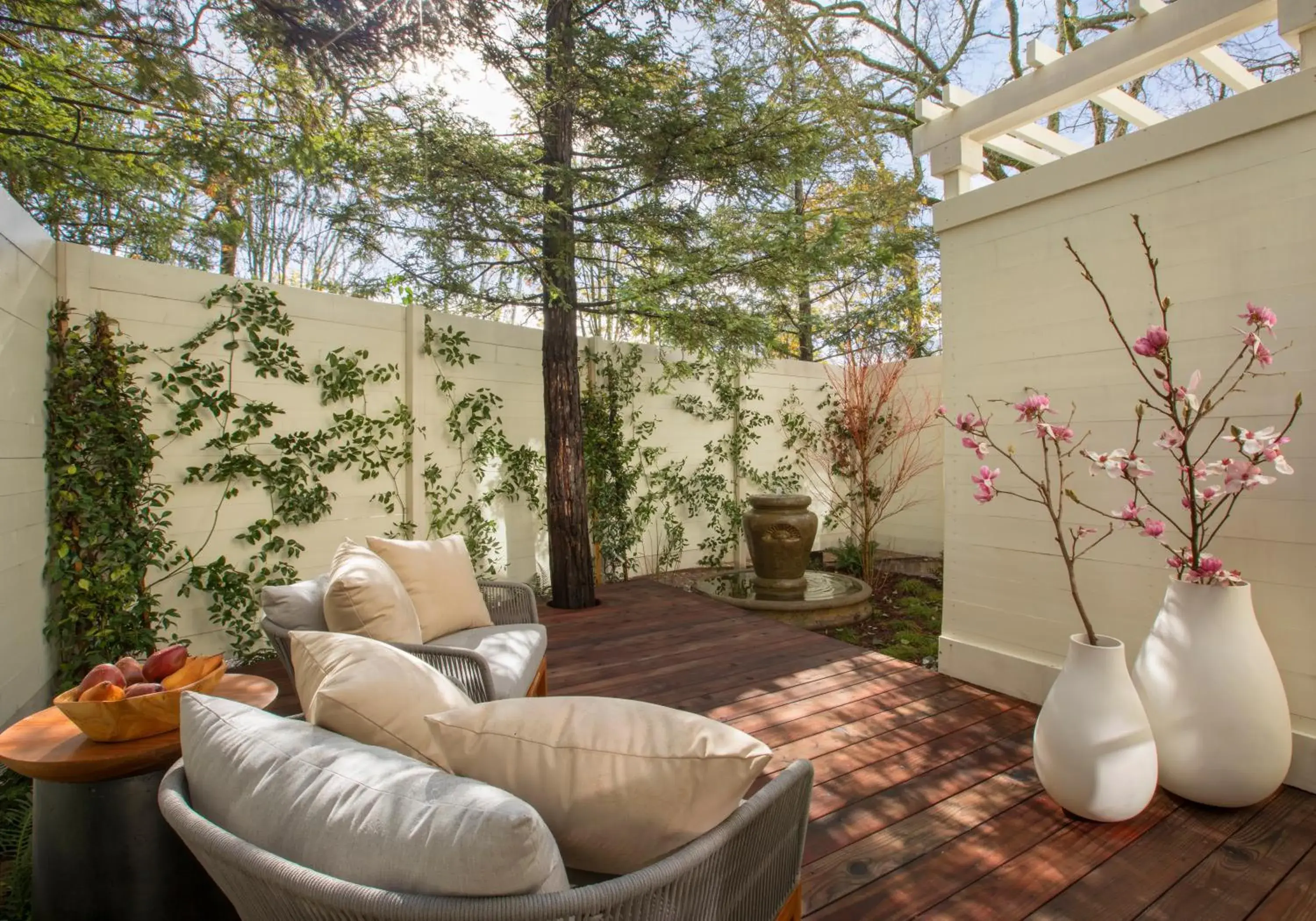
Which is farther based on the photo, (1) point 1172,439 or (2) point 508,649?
(2) point 508,649

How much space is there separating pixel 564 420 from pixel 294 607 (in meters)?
2.77

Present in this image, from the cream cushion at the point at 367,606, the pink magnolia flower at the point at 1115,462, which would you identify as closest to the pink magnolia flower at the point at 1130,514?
the pink magnolia flower at the point at 1115,462

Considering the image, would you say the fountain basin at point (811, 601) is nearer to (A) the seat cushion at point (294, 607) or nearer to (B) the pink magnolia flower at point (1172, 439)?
(B) the pink magnolia flower at point (1172, 439)

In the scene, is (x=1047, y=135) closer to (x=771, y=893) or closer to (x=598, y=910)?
(x=771, y=893)

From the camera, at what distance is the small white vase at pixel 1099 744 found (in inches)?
78.3

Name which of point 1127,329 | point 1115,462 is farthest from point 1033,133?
point 1115,462

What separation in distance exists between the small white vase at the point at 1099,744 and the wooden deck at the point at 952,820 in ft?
0.28

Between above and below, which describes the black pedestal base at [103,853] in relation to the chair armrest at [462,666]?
below

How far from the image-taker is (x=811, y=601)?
4.91 metres

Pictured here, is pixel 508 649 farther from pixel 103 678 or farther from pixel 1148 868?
pixel 1148 868

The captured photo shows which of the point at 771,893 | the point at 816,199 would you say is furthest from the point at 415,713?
the point at 816,199

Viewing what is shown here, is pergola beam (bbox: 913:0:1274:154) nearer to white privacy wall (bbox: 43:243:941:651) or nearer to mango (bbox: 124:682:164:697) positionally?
white privacy wall (bbox: 43:243:941:651)

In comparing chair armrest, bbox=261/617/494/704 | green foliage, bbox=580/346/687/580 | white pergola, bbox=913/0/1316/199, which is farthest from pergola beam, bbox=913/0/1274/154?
chair armrest, bbox=261/617/494/704

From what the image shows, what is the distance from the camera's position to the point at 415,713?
1161 mm
